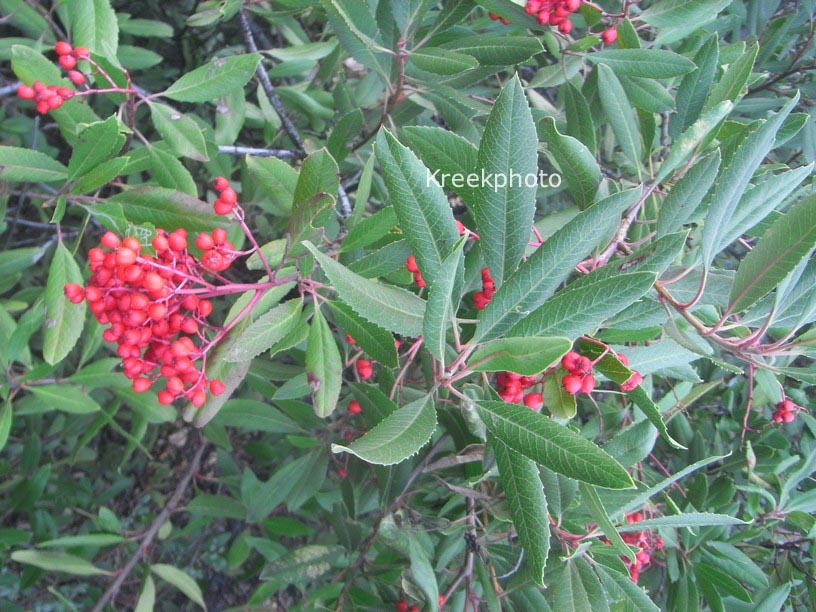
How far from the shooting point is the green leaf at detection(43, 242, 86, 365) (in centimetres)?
151

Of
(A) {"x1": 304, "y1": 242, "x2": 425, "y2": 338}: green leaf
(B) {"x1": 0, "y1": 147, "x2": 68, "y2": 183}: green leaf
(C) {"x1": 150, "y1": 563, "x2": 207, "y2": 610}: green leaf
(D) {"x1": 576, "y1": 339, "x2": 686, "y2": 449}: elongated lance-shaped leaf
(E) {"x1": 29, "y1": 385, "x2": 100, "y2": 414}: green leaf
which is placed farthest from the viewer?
(C) {"x1": 150, "y1": 563, "x2": 207, "y2": 610}: green leaf

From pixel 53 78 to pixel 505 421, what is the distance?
1.30 metres

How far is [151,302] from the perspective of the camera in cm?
110

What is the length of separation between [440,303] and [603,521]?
1.70ft

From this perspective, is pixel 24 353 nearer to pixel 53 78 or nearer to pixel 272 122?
pixel 53 78

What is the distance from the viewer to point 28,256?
6.48ft

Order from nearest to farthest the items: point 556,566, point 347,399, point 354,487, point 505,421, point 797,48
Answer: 1. point 505,421
2. point 556,566
3. point 347,399
4. point 354,487
5. point 797,48

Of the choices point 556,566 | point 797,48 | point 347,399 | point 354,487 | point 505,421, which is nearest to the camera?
point 505,421

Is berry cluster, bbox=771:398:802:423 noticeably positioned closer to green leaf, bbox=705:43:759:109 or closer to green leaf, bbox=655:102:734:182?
green leaf, bbox=705:43:759:109

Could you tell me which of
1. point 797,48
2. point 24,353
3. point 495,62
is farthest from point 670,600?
point 24,353

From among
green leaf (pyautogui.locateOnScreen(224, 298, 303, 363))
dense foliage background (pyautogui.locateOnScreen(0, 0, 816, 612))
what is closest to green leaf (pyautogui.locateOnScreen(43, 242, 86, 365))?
dense foliage background (pyautogui.locateOnScreen(0, 0, 816, 612))

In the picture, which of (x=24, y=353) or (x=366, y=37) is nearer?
(x=366, y=37)

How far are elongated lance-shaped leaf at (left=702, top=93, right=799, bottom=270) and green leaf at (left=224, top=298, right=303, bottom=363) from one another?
722 mm

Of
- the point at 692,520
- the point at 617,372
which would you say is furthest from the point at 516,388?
the point at 692,520
